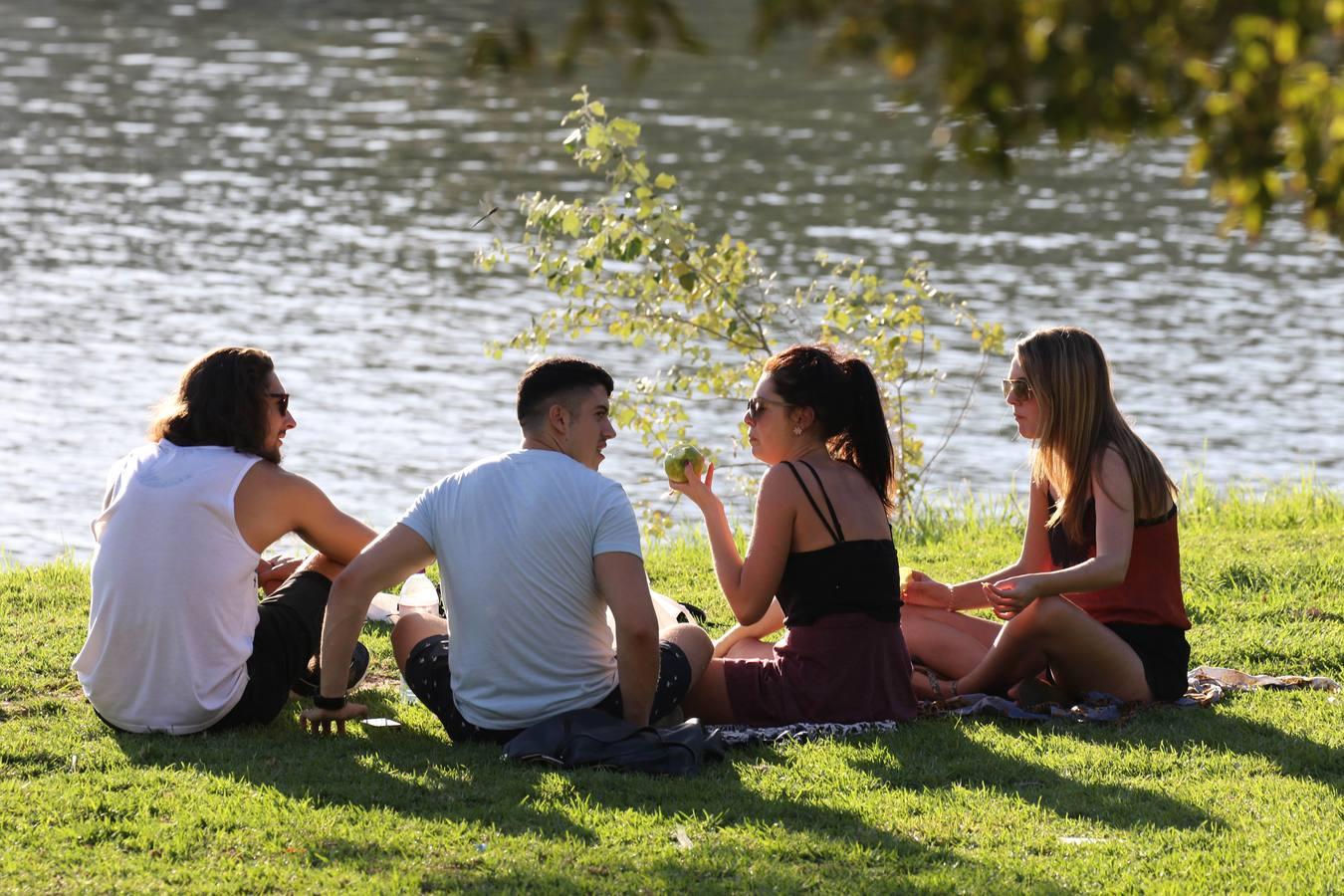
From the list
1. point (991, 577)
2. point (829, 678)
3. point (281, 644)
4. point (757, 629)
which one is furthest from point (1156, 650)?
point (281, 644)

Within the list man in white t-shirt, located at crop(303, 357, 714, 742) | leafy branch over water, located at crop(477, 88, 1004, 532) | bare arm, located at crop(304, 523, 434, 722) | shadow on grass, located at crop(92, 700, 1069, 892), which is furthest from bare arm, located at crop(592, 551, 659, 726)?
leafy branch over water, located at crop(477, 88, 1004, 532)

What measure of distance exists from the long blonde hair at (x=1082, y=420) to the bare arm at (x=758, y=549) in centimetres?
106

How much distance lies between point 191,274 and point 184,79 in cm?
1515

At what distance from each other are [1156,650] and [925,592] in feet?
2.96

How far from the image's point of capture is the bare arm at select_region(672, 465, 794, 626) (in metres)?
6.06

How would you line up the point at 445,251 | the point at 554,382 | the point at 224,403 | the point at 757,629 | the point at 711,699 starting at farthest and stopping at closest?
the point at 445,251
the point at 757,629
the point at 711,699
the point at 224,403
the point at 554,382

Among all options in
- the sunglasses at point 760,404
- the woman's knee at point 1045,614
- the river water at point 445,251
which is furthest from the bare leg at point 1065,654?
the river water at point 445,251

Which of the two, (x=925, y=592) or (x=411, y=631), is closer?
(x=411, y=631)

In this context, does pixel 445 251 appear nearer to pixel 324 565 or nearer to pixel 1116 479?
pixel 324 565

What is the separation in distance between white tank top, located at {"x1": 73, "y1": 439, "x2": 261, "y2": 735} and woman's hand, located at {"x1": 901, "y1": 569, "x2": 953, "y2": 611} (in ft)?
8.24

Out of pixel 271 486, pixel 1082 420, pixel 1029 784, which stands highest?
pixel 1082 420

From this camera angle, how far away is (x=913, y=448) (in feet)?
36.1

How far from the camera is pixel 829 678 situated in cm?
613

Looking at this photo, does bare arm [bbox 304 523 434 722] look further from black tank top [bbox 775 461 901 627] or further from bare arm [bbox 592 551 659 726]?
black tank top [bbox 775 461 901 627]
